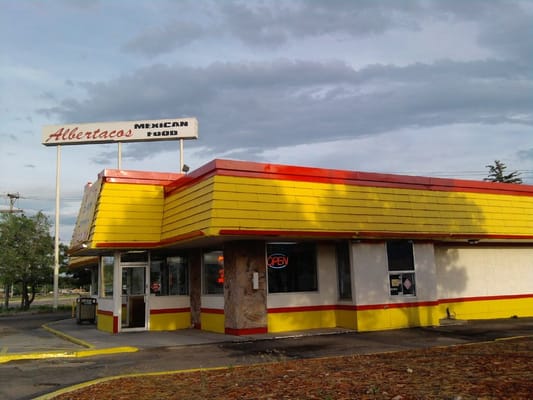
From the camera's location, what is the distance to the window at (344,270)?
1756 cm

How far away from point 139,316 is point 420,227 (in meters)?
10.6

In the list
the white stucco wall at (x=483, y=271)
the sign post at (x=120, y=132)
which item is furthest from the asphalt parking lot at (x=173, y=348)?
the sign post at (x=120, y=132)

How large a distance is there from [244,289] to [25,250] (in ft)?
91.9

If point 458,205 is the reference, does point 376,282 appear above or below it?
below

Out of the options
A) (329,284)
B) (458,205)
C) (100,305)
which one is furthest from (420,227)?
(100,305)

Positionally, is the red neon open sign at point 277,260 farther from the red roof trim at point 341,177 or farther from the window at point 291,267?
the red roof trim at point 341,177

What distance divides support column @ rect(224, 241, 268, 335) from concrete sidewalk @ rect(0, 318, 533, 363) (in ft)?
1.61

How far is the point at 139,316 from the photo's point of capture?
1894 cm

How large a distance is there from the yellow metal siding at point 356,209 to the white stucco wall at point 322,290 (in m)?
2.06

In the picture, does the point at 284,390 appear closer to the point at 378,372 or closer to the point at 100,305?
the point at 378,372

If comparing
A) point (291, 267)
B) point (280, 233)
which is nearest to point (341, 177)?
point (280, 233)

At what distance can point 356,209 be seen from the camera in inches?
657

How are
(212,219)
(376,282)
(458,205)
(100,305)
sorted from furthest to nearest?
1. (100,305)
2. (458,205)
3. (376,282)
4. (212,219)

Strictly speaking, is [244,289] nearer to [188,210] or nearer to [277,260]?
[277,260]
